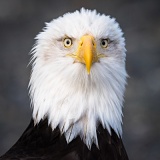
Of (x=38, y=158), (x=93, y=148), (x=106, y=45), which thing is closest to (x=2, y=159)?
(x=38, y=158)

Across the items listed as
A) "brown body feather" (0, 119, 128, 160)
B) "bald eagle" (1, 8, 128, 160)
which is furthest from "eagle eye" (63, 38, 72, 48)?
"brown body feather" (0, 119, 128, 160)

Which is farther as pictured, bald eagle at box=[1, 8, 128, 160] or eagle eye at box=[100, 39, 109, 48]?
eagle eye at box=[100, 39, 109, 48]

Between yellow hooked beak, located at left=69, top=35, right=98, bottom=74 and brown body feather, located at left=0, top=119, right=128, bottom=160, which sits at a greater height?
yellow hooked beak, located at left=69, top=35, right=98, bottom=74

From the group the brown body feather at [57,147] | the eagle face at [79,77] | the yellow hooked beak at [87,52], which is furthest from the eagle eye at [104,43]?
the brown body feather at [57,147]

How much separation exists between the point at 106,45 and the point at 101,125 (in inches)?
18.9

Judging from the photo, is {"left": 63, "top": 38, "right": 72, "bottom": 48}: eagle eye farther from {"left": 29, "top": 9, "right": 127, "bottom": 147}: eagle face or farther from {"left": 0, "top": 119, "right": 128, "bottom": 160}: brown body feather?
{"left": 0, "top": 119, "right": 128, "bottom": 160}: brown body feather

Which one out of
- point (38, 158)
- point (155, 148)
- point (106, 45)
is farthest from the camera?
point (155, 148)

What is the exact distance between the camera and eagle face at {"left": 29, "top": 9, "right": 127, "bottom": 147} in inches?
201

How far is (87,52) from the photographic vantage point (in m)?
5.02

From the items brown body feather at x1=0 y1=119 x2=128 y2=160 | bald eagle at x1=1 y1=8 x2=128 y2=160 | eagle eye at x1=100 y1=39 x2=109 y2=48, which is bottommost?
brown body feather at x1=0 y1=119 x2=128 y2=160

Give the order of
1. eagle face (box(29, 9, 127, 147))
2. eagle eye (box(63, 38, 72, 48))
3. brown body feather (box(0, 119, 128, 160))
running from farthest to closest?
eagle eye (box(63, 38, 72, 48)) < eagle face (box(29, 9, 127, 147)) < brown body feather (box(0, 119, 128, 160))

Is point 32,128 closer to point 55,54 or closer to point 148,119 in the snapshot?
point 55,54

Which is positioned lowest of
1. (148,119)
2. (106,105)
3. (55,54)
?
(106,105)

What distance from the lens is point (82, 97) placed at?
16.8ft
